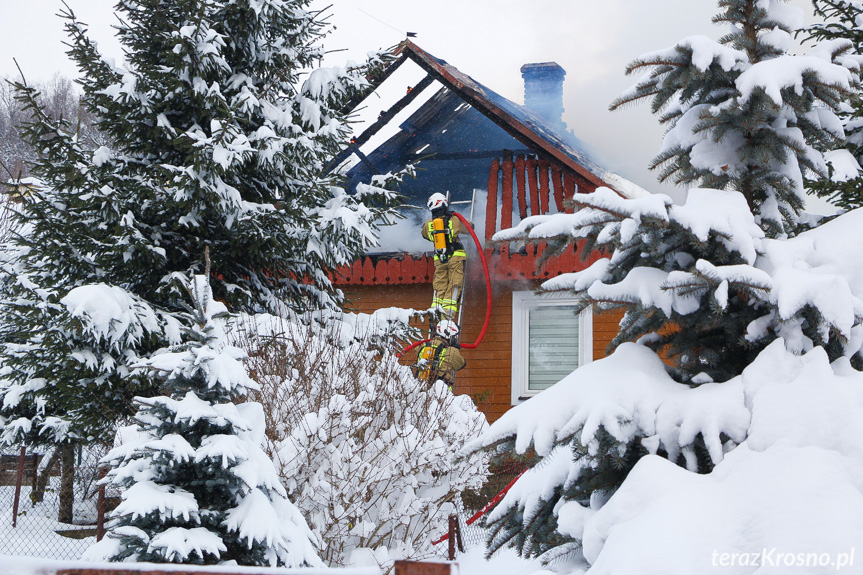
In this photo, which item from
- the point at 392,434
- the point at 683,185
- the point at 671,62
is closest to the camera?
the point at 671,62

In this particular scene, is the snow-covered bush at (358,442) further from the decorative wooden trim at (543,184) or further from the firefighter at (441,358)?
the decorative wooden trim at (543,184)

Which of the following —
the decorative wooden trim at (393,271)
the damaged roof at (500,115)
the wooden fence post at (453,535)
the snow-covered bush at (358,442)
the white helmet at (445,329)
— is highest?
the damaged roof at (500,115)

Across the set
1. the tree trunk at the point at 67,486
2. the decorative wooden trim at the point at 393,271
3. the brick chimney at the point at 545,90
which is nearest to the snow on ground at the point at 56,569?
the tree trunk at the point at 67,486

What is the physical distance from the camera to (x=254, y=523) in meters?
3.22

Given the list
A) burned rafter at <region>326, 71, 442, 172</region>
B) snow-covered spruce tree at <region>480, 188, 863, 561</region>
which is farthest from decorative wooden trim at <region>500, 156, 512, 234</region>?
snow-covered spruce tree at <region>480, 188, 863, 561</region>

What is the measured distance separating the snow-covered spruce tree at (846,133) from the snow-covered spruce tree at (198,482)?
134 inches

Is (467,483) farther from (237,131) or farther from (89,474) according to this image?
(89,474)

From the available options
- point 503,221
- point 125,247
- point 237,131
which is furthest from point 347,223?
point 503,221

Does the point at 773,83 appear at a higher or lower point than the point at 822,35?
lower

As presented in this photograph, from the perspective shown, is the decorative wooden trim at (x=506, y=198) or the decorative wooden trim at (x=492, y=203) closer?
the decorative wooden trim at (x=506, y=198)

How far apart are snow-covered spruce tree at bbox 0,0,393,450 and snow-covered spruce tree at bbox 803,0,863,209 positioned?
436cm

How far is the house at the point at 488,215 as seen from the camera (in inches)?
437

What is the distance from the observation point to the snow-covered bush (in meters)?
5.69

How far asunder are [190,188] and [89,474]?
14.7ft
